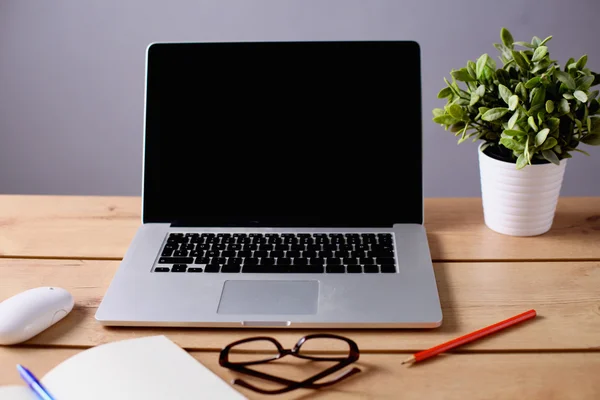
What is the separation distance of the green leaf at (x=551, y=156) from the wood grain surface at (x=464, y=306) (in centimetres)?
Result: 14

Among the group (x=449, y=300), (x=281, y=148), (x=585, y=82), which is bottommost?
(x=449, y=300)

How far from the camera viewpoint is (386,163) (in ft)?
3.41

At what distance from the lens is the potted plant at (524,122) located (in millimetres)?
933

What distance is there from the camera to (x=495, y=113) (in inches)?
37.5

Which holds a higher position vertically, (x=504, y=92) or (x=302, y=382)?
(x=504, y=92)

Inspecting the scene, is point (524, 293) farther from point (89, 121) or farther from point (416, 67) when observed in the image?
point (89, 121)

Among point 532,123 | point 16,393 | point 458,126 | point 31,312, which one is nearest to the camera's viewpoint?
point 16,393

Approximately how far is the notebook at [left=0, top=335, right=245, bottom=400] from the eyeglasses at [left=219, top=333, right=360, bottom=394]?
31 mm

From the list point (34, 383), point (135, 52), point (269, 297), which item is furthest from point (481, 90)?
point (135, 52)

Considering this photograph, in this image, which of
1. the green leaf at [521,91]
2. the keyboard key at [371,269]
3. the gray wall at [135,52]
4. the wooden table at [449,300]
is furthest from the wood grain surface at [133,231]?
the gray wall at [135,52]

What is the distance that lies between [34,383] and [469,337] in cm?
48

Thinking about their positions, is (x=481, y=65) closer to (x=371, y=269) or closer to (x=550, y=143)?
(x=550, y=143)

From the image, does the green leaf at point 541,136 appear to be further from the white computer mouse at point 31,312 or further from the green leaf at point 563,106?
the white computer mouse at point 31,312

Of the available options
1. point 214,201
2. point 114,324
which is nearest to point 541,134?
point 214,201
